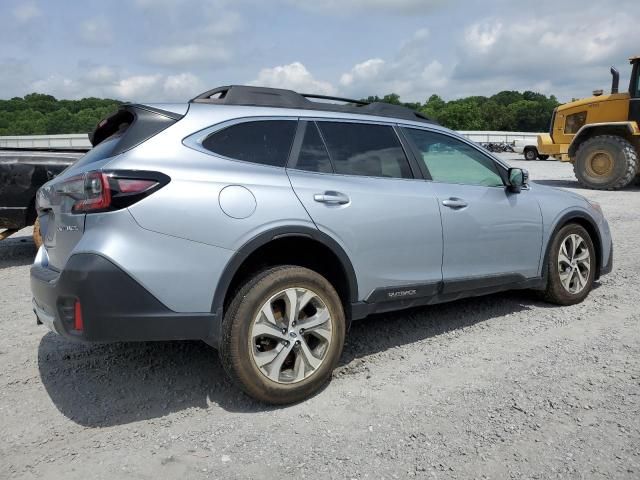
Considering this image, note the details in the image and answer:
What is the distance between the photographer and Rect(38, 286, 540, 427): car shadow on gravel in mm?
3201

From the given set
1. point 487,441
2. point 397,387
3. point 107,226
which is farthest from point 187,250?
point 487,441

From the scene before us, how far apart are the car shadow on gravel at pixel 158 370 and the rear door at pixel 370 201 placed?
0.69 meters

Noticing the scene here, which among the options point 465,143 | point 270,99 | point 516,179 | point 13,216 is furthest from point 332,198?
point 13,216

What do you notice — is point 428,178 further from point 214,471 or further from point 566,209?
point 214,471

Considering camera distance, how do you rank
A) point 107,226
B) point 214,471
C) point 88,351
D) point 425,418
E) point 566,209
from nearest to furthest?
point 214,471
point 107,226
point 425,418
point 88,351
point 566,209

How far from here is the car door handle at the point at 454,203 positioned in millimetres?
3953

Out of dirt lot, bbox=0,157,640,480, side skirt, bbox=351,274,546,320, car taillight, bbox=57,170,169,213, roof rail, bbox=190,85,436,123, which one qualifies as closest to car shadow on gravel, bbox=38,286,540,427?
dirt lot, bbox=0,157,640,480

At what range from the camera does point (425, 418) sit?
9.91ft

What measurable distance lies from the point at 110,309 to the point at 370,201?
1674mm

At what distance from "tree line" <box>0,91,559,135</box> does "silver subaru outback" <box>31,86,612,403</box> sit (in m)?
0.74

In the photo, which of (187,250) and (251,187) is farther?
(251,187)

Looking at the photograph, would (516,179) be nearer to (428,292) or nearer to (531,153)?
(428,292)

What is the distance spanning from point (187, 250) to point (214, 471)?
1.07 m

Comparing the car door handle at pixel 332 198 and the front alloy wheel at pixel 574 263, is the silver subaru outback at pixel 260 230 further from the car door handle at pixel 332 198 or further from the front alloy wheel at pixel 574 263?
the front alloy wheel at pixel 574 263
